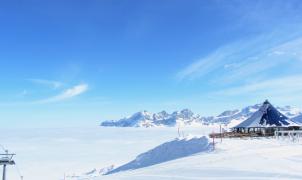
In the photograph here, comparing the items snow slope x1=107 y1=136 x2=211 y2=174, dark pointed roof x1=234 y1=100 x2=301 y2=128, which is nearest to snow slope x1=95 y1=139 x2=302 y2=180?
snow slope x1=107 y1=136 x2=211 y2=174

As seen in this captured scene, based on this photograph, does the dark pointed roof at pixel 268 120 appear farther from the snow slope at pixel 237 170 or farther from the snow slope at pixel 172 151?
the snow slope at pixel 237 170

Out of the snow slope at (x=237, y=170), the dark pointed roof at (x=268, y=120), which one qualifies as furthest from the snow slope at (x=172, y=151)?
the snow slope at (x=237, y=170)

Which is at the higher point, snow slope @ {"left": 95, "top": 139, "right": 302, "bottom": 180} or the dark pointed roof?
the dark pointed roof

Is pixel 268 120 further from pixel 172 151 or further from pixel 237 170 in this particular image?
pixel 237 170

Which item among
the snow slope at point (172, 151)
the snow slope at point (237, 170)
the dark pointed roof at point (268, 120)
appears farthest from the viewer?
the dark pointed roof at point (268, 120)

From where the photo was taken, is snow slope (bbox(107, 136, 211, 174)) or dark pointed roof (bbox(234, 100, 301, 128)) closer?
snow slope (bbox(107, 136, 211, 174))

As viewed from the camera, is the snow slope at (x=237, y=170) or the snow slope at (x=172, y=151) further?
the snow slope at (x=172, y=151)

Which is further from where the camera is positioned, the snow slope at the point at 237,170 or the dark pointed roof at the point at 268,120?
the dark pointed roof at the point at 268,120

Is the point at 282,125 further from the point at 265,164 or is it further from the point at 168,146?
the point at 265,164

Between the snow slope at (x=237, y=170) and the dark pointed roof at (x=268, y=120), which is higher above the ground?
the dark pointed roof at (x=268, y=120)

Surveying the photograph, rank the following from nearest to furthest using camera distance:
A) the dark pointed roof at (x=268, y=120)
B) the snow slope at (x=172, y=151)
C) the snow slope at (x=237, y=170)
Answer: the snow slope at (x=237, y=170) < the snow slope at (x=172, y=151) < the dark pointed roof at (x=268, y=120)

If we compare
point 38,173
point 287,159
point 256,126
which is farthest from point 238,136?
point 38,173

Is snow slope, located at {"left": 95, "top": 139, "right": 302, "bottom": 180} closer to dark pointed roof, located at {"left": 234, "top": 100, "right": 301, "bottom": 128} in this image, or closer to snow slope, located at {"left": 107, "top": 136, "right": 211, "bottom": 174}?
snow slope, located at {"left": 107, "top": 136, "right": 211, "bottom": 174}

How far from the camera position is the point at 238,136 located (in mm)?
50156
